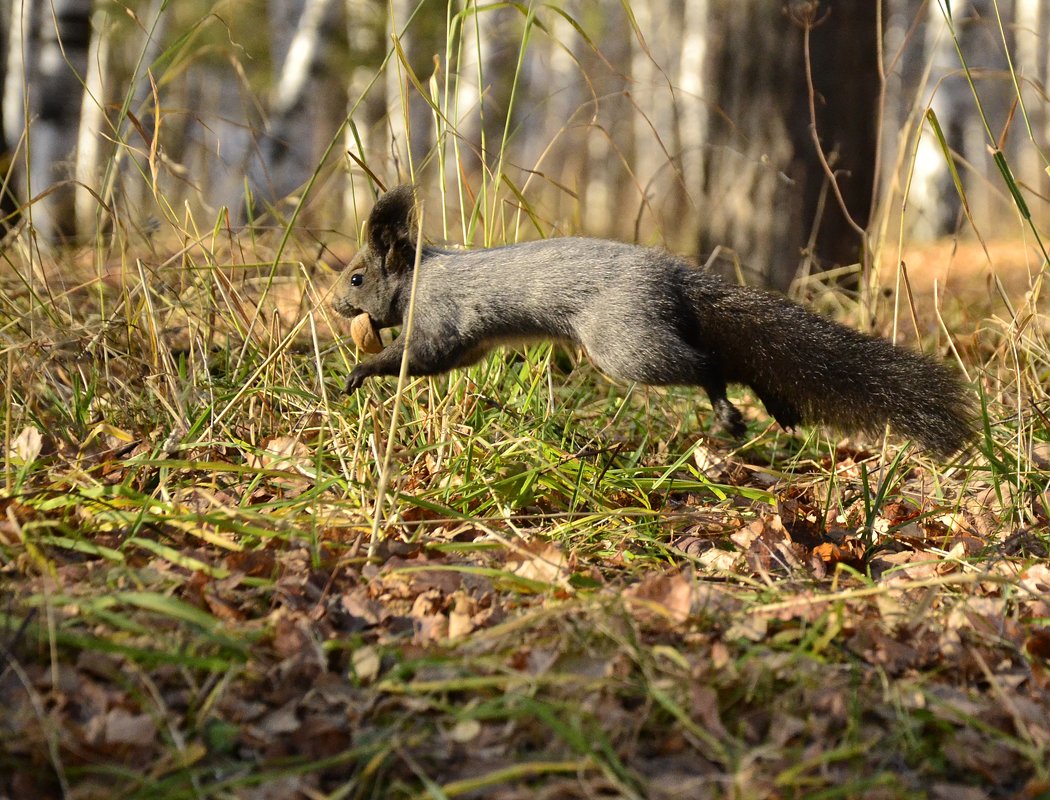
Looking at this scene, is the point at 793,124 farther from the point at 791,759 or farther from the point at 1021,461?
the point at 791,759

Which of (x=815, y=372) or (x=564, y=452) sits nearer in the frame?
(x=815, y=372)

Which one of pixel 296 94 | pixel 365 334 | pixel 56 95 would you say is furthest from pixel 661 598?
pixel 296 94

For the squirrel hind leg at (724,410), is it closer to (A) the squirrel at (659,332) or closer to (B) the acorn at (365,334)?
(A) the squirrel at (659,332)

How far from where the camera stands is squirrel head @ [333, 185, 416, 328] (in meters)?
3.21

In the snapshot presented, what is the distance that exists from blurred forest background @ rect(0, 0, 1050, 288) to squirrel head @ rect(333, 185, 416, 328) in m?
0.18

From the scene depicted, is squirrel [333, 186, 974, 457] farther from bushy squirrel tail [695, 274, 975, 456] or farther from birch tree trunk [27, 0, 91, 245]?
birch tree trunk [27, 0, 91, 245]

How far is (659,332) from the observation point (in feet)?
9.77

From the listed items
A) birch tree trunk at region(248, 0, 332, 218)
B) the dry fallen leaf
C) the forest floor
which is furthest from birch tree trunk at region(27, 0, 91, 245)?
the dry fallen leaf

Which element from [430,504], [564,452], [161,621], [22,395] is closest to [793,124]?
[564,452]

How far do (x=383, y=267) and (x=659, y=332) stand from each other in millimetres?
A: 959

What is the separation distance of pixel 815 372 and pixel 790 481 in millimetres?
517

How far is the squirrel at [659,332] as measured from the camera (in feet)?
9.35

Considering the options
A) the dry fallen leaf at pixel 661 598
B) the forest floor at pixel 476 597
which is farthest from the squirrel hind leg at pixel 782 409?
the dry fallen leaf at pixel 661 598

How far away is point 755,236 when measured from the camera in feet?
17.4
